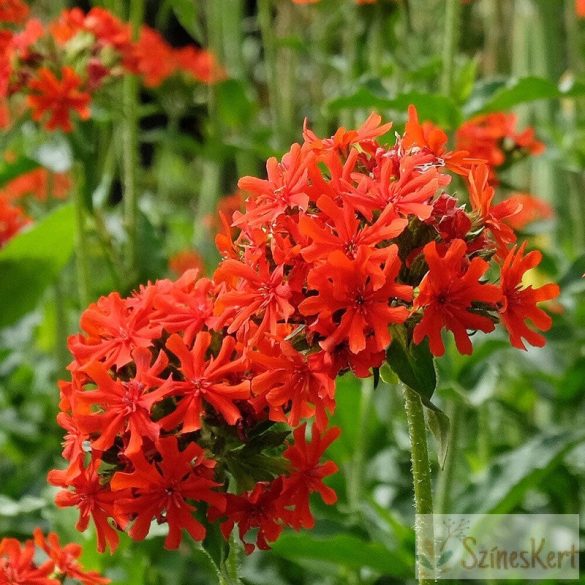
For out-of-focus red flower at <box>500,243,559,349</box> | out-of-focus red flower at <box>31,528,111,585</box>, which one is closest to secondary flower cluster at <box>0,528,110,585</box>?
out-of-focus red flower at <box>31,528,111,585</box>

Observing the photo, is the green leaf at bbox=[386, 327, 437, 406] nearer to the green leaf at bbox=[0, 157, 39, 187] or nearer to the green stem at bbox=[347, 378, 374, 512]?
the green stem at bbox=[347, 378, 374, 512]

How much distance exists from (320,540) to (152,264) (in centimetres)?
57

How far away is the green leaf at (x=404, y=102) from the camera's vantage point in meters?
1.08

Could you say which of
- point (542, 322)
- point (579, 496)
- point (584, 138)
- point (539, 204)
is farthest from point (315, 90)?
point (542, 322)

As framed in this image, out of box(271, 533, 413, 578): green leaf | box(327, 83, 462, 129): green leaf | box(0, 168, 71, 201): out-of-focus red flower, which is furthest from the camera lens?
box(0, 168, 71, 201): out-of-focus red flower

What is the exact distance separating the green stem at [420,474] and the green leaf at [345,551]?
310 millimetres

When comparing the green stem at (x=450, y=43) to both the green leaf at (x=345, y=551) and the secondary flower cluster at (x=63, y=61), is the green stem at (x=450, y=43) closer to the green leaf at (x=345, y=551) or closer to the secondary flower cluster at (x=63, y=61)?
the secondary flower cluster at (x=63, y=61)

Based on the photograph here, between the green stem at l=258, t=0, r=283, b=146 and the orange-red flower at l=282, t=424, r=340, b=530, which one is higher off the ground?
the green stem at l=258, t=0, r=283, b=146

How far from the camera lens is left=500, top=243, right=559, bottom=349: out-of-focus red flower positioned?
614mm

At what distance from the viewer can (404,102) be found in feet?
3.63

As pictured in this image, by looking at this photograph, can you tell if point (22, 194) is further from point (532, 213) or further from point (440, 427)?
point (440, 427)

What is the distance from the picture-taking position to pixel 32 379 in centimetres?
175

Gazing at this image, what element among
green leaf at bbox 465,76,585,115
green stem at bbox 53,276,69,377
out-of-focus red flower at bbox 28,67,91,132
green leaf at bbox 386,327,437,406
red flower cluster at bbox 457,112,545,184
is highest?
out-of-focus red flower at bbox 28,67,91,132

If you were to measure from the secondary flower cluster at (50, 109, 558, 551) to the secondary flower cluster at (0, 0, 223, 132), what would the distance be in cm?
61
